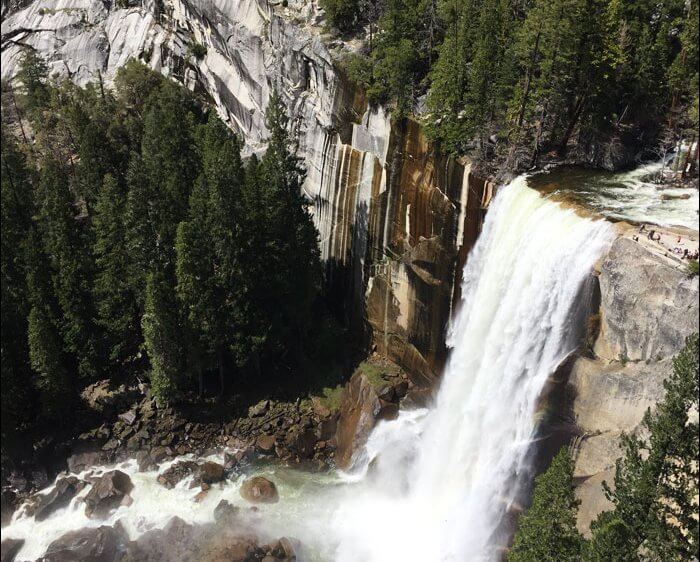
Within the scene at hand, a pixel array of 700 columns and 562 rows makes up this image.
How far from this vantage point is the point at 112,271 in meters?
43.0

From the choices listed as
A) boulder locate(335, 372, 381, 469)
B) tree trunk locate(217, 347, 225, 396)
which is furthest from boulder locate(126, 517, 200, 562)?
boulder locate(335, 372, 381, 469)

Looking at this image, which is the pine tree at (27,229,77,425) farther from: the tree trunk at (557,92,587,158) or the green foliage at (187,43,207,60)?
the tree trunk at (557,92,587,158)

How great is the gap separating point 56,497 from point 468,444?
25986mm

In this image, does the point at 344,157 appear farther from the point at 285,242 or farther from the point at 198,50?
the point at 198,50

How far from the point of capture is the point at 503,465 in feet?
101

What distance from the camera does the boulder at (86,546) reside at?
33844mm

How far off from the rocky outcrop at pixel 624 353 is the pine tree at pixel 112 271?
Result: 1238 inches

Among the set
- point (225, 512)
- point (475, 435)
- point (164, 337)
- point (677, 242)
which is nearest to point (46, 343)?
point (164, 337)

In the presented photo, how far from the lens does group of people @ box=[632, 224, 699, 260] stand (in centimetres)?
2423

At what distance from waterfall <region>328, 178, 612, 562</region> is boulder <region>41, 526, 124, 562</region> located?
1332 cm

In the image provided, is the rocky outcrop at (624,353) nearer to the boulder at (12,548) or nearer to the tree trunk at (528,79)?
the tree trunk at (528,79)

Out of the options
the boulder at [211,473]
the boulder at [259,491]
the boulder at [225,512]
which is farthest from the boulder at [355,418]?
the boulder at [211,473]

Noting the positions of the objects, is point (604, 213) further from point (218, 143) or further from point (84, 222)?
point (84, 222)

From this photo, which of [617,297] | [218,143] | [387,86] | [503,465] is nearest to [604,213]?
[617,297]
